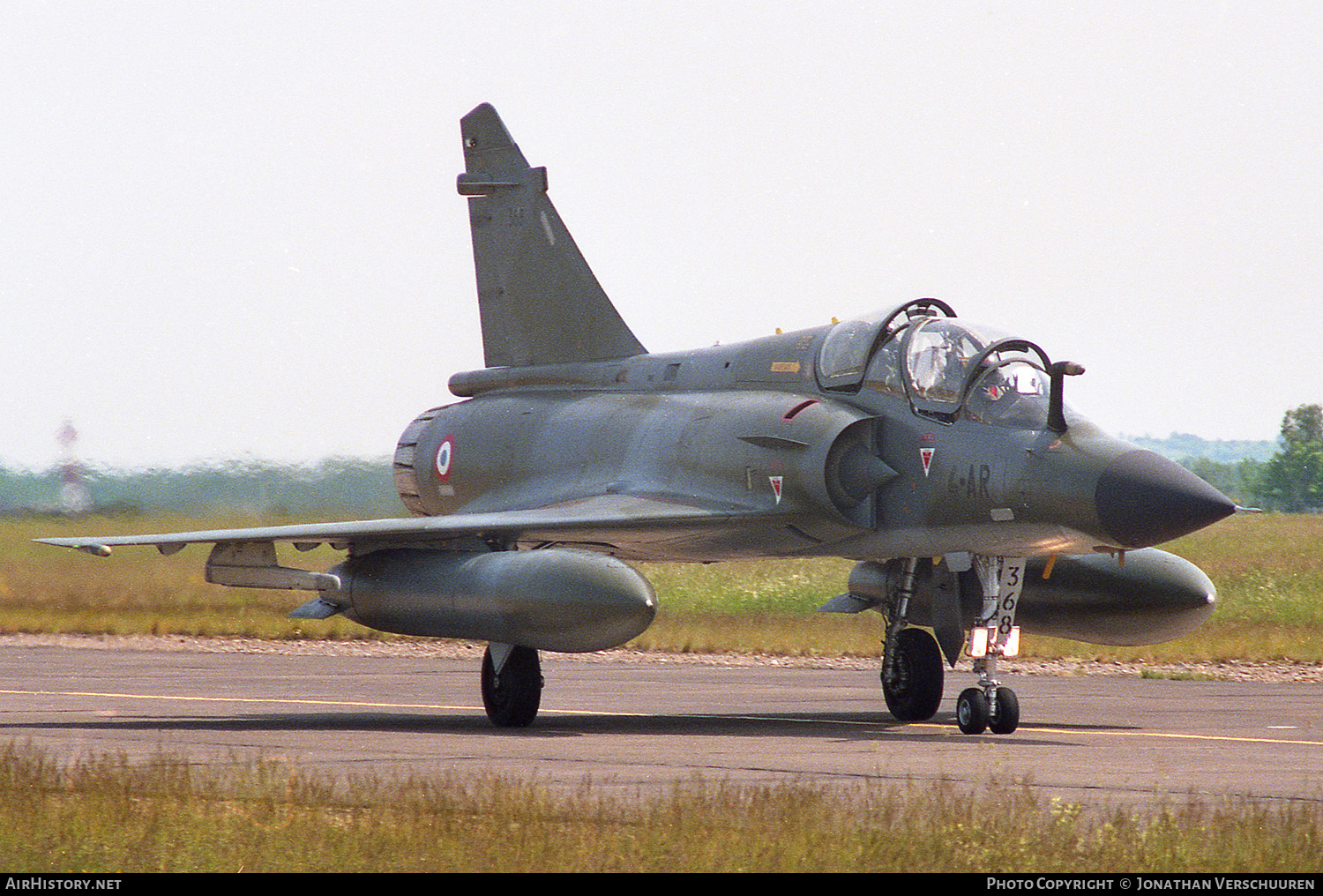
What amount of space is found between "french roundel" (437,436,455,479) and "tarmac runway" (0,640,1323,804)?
237 centimetres

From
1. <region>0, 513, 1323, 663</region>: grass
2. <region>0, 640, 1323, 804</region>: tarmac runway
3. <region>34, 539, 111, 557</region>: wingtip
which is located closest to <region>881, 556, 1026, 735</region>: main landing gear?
<region>0, 640, 1323, 804</region>: tarmac runway

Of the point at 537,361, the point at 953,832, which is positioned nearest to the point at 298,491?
the point at 537,361

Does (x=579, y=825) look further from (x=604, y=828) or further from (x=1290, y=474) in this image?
(x=1290, y=474)

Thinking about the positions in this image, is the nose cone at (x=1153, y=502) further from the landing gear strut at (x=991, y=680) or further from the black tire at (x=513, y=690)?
the black tire at (x=513, y=690)

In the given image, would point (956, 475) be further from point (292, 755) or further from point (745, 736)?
point (292, 755)

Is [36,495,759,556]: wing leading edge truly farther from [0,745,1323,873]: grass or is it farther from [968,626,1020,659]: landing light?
[0,745,1323,873]: grass

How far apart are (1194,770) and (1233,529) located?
200ft

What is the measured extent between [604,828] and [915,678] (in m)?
7.73

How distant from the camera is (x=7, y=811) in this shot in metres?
9.27

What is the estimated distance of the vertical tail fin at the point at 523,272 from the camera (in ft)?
65.1

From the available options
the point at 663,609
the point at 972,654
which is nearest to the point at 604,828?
the point at 972,654

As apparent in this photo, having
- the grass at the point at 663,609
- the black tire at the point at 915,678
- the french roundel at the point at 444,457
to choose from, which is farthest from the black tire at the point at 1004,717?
the grass at the point at 663,609

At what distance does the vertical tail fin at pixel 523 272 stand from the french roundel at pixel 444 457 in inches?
52.0

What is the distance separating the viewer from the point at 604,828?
8539 millimetres
